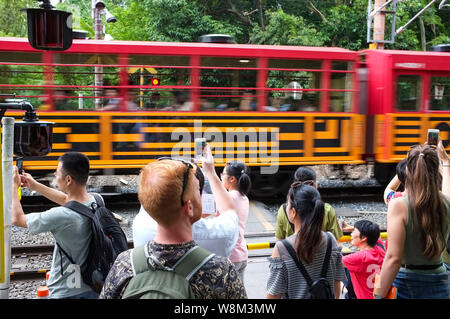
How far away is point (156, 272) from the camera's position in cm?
198

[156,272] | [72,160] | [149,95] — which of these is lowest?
[156,272]

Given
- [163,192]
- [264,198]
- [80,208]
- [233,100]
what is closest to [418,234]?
[163,192]

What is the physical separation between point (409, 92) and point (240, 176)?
25.4ft

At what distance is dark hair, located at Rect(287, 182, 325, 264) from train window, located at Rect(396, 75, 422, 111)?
8273mm

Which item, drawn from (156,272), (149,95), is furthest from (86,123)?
(156,272)

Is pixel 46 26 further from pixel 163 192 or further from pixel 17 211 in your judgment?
pixel 163 192

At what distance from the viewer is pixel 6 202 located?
311 centimetres

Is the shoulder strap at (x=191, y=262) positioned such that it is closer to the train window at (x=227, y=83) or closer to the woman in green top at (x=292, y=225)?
the woman in green top at (x=292, y=225)

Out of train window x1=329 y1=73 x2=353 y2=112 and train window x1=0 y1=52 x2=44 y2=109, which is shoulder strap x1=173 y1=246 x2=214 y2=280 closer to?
train window x1=0 y1=52 x2=44 y2=109

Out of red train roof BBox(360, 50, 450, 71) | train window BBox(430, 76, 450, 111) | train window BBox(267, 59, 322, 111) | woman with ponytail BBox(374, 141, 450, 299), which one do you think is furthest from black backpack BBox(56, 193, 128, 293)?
train window BBox(430, 76, 450, 111)

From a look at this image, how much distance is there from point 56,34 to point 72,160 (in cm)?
146

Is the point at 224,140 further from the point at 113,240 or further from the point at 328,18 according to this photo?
the point at 328,18

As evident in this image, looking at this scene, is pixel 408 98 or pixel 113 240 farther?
pixel 408 98
